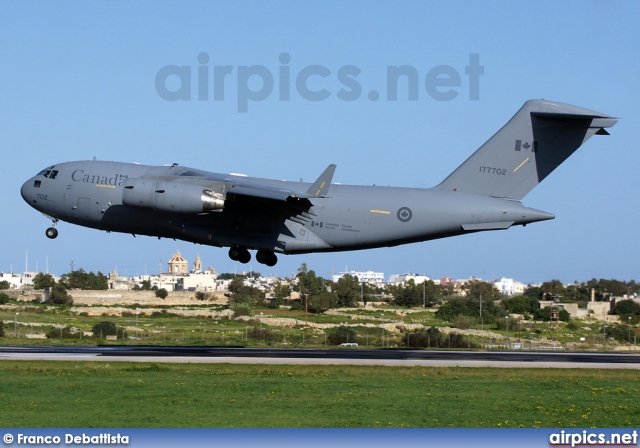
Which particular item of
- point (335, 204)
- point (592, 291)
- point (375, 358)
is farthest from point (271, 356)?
point (592, 291)

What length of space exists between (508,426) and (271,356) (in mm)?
14055

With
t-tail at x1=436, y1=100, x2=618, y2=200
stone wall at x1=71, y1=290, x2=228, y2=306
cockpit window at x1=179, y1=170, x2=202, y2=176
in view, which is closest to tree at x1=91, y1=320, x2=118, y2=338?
cockpit window at x1=179, y1=170, x2=202, y2=176

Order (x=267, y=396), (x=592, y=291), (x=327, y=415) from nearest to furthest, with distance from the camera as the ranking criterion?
1. (x=327, y=415)
2. (x=267, y=396)
3. (x=592, y=291)

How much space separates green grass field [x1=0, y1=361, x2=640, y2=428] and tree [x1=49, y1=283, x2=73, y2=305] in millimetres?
43411

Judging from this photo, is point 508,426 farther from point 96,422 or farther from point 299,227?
point 299,227

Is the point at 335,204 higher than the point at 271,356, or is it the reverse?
the point at 335,204

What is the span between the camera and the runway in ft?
94.9

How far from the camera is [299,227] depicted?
30188 mm

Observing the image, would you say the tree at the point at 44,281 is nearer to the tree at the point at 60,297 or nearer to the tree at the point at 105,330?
the tree at the point at 60,297

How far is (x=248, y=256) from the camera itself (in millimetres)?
31516

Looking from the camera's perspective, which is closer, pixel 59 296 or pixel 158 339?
pixel 158 339

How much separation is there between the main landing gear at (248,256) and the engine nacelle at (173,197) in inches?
111

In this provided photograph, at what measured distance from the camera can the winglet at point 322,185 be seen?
90.1 feet

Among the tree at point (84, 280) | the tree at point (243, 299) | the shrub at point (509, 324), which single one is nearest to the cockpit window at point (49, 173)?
the tree at point (243, 299)
